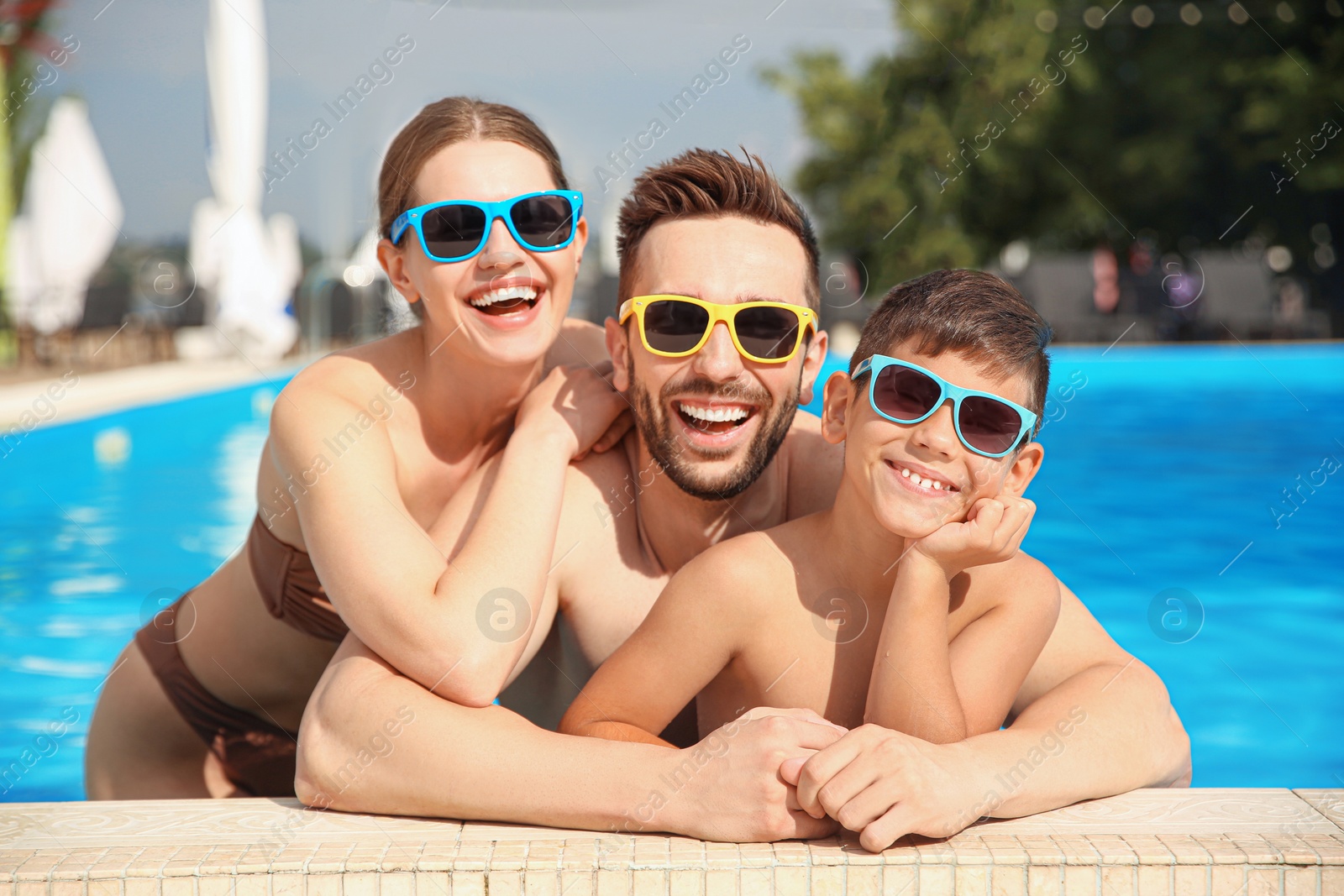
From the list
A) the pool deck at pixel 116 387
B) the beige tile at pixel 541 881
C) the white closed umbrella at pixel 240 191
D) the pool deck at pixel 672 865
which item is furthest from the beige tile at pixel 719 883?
the white closed umbrella at pixel 240 191

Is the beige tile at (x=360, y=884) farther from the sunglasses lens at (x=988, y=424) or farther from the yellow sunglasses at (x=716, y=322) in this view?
the sunglasses lens at (x=988, y=424)

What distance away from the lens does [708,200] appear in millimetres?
2590

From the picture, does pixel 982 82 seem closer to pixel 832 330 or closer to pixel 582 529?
pixel 832 330

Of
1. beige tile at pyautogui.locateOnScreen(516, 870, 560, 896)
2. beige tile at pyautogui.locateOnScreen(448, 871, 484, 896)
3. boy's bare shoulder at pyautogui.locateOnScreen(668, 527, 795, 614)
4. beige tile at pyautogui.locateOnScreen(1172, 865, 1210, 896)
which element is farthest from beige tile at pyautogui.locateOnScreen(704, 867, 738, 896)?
beige tile at pyautogui.locateOnScreen(1172, 865, 1210, 896)

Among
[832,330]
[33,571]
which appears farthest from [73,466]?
[832,330]

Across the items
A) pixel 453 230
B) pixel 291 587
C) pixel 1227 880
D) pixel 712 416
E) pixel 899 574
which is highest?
pixel 453 230

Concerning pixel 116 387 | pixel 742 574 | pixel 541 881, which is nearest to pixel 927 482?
pixel 742 574

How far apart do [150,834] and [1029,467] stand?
181 cm

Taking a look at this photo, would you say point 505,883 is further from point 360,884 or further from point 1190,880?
point 1190,880

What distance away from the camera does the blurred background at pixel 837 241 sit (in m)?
6.00

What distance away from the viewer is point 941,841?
192cm

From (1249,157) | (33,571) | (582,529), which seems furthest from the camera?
(1249,157)

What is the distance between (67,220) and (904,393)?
615 inches

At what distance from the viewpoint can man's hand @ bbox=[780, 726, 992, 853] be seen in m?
1.83
